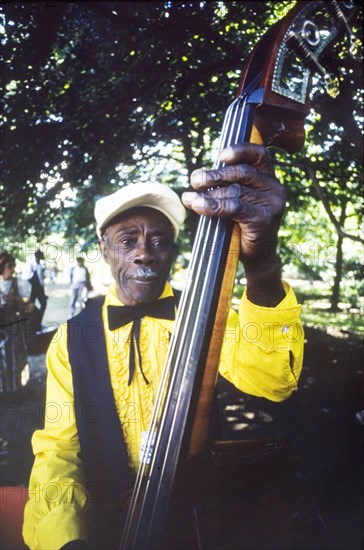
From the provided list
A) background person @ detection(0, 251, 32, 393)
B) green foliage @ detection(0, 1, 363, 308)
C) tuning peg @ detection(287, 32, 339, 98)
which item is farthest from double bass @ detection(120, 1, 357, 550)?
background person @ detection(0, 251, 32, 393)

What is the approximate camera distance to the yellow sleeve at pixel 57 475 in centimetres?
125

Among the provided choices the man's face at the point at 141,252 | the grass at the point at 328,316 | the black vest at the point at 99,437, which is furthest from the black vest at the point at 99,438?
the grass at the point at 328,316

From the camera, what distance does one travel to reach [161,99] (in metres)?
3.43

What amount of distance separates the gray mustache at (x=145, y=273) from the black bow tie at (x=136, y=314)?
147 millimetres

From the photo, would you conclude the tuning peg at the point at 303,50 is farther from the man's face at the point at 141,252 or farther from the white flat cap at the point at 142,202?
the man's face at the point at 141,252

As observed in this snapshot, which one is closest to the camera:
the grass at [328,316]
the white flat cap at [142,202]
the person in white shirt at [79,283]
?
the white flat cap at [142,202]

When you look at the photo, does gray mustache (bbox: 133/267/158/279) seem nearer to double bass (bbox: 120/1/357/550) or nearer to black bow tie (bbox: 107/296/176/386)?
black bow tie (bbox: 107/296/176/386)

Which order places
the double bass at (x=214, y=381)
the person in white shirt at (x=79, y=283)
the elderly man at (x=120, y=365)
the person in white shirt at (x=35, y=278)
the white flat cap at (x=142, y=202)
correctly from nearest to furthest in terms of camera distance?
1. the double bass at (x=214, y=381)
2. the elderly man at (x=120, y=365)
3. the white flat cap at (x=142, y=202)
4. the person in white shirt at (x=35, y=278)
5. the person in white shirt at (x=79, y=283)

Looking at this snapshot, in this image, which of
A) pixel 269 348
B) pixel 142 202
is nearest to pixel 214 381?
pixel 269 348

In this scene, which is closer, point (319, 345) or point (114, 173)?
point (114, 173)

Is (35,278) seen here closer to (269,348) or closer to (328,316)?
(269,348)

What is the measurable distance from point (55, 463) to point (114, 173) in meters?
3.17

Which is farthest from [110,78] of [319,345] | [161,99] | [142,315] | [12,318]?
[319,345]

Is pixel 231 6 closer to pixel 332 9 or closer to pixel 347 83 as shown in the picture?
pixel 347 83
